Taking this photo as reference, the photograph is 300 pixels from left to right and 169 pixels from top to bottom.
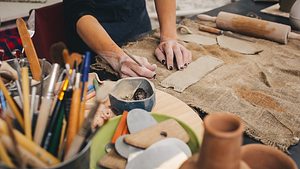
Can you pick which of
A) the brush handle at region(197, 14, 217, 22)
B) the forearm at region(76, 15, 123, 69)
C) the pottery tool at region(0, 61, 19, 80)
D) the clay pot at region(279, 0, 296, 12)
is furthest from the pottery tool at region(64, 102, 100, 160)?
the clay pot at region(279, 0, 296, 12)

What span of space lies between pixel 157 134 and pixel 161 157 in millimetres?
61

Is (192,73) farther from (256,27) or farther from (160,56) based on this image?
(256,27)

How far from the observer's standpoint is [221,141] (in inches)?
14.8

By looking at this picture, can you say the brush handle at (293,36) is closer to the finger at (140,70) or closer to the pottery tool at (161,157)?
the finger at (140,70)

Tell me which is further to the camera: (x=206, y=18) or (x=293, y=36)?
(x=206, y=18)

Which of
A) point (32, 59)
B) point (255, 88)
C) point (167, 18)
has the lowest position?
point (255, 88)

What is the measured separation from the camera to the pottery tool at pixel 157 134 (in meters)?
0.58

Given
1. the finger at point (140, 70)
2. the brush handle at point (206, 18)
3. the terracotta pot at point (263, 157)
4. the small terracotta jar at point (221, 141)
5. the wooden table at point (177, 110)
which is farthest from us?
the brush handle at point (206, 18)

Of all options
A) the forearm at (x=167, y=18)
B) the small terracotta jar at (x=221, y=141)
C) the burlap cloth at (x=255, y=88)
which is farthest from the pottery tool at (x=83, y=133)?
the forearm at (x=167, y=18)

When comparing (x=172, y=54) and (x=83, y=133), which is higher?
(x=83, y=133)

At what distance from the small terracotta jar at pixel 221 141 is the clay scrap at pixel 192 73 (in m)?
0.58

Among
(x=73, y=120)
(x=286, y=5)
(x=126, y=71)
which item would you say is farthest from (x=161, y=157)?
(x=286, y=5)

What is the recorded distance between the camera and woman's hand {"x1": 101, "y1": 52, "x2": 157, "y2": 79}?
100 centimetres

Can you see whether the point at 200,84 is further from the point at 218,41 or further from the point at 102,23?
the point at 102,23
